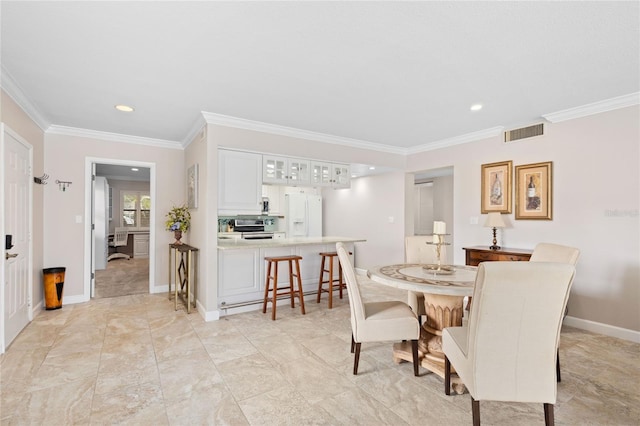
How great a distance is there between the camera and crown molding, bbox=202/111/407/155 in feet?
12.1

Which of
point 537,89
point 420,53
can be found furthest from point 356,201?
point 420,53

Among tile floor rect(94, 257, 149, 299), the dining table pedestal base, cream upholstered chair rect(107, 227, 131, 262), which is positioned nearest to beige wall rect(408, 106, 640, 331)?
the dining table pedestal base

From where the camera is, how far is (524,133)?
3.96 metres

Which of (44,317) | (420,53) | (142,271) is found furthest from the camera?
(142,271)

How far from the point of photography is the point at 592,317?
3.40 m

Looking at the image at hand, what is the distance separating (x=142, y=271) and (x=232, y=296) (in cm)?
398

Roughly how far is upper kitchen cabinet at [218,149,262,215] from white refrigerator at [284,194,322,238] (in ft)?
9.00

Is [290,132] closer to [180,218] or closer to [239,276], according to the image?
[239,276]

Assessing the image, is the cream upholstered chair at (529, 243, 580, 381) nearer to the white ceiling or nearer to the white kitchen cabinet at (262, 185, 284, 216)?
the white ceiling

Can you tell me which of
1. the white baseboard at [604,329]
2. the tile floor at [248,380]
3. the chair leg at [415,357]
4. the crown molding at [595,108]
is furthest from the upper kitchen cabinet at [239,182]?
the white baseboard at [604,329]

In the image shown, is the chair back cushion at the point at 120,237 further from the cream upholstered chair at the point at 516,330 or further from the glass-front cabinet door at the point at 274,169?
the cream upholstered chair at the point at 516,330

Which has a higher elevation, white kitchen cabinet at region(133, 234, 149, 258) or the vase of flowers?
the vase of flowers

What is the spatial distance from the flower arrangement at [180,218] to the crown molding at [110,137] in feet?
3.45

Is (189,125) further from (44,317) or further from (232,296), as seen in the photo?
(44,317)
